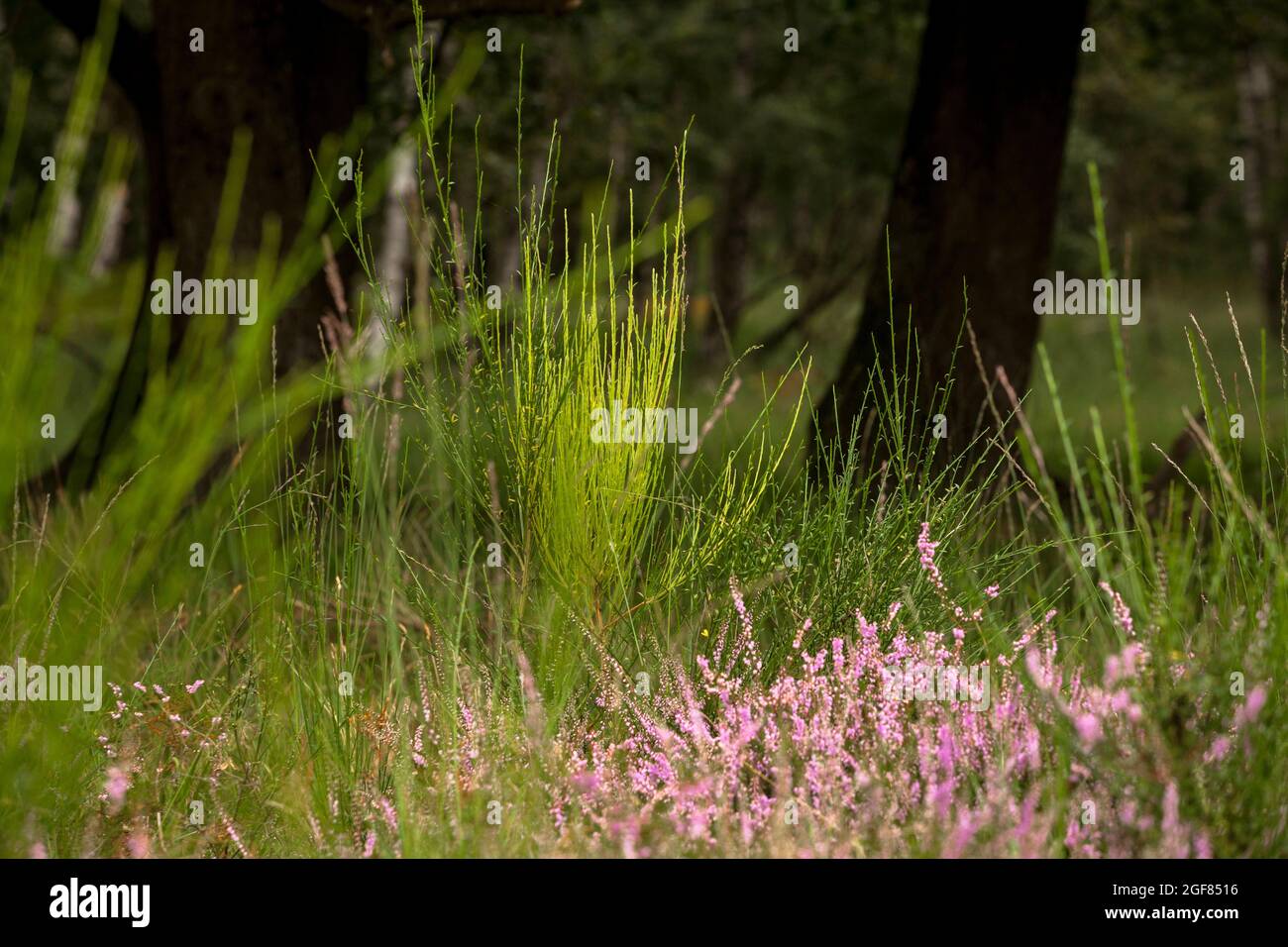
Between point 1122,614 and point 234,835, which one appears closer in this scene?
point 234,835

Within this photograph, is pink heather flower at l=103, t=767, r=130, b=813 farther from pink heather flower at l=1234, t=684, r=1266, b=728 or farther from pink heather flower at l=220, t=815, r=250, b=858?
pink heather flower at l=1234, t=684, r=1266, b=728

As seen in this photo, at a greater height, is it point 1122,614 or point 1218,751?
point 1122,614

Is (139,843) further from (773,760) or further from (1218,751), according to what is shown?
(1218,751)

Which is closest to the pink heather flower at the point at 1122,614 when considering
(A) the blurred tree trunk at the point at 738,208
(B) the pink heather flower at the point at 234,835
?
(B) the pink heather flower at the point at 234,835

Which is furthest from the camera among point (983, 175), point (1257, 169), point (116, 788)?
point (1257, 169)

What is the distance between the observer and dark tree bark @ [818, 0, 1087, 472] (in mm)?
6301

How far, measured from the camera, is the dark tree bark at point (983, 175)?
630 centimetres

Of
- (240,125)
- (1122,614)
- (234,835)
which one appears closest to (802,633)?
(1122,614)

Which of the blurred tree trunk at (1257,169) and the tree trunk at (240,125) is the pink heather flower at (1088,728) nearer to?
the tree trunk at (240,125)

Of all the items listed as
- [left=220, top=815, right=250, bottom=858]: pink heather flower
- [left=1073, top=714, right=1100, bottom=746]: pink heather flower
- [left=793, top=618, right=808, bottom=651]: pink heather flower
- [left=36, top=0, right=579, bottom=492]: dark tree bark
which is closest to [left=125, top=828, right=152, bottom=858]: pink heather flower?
[left=220, top=815, right=250, bottom=858]: pink heather flower

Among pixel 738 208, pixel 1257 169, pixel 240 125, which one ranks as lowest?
pixel 240 125

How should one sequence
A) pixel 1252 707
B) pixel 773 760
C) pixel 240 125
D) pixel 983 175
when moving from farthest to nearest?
pixel 983 175
pixel 240 125
pixel 773 760
pixel 1252 707

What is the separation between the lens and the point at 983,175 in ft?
20.8
